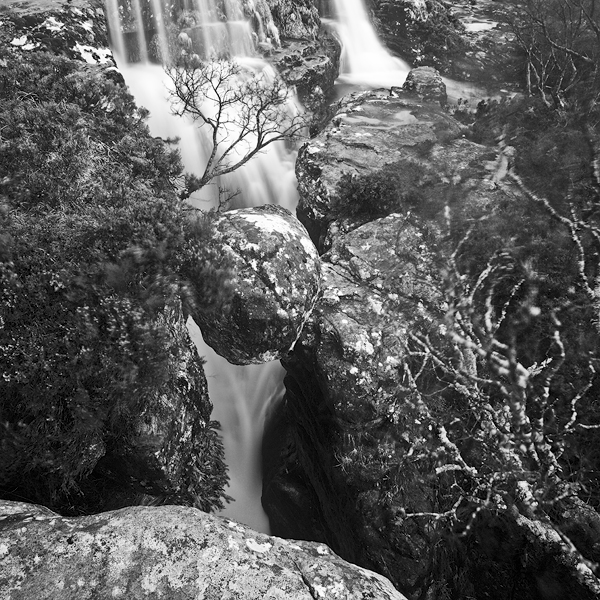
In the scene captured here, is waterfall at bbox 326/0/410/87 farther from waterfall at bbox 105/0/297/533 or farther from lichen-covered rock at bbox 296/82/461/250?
lichen-covered rock at bbox 296/82/461/250

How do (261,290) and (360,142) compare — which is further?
(360,142)

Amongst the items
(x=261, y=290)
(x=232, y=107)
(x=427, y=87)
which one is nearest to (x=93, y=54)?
(x=232, y=107)

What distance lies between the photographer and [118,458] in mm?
Answer: 7023

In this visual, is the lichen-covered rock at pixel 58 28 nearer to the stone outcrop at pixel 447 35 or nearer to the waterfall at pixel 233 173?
the waterfall at pixel 233 173

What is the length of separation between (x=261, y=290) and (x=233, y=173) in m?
7.37

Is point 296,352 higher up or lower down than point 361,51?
lower down

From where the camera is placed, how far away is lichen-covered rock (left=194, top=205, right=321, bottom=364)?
7.77 m

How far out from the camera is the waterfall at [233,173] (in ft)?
37.6

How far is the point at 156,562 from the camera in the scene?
4199 millimetres

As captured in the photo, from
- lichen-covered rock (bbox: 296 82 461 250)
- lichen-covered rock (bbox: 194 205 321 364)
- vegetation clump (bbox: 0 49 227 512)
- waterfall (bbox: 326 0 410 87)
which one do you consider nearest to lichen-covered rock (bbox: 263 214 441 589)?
lichen-covered rock (bbox: 194 205 321 364)

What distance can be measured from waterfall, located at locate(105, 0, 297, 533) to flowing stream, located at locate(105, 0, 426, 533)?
28 millimetres

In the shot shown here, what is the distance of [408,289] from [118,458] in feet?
22.2

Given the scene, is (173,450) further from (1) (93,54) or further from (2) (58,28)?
(2) (58,28)

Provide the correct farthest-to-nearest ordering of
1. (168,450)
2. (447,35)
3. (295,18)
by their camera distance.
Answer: (447,35), (295,18), (168,450)
